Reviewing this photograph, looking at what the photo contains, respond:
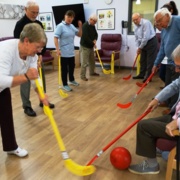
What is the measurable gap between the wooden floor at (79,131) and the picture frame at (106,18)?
7.44 feet

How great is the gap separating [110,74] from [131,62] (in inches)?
36.2

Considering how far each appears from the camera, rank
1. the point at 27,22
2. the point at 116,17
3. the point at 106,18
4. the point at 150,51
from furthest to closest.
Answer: the point at 106,18 < the point at 116,17 < the point at 150,51 < the point at 27,22

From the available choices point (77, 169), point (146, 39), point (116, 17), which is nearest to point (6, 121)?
point (77, 169)

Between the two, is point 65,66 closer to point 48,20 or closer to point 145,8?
point 145,8

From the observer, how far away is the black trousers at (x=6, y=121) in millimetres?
1732

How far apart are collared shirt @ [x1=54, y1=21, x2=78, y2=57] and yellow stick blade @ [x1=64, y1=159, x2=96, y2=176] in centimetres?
255

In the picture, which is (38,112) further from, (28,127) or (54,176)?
(54,176)

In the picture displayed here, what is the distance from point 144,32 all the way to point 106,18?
74.2 inches

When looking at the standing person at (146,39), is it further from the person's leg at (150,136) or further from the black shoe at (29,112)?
the person's leg at (150,136)

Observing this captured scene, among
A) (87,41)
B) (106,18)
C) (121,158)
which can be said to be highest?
(106,18)

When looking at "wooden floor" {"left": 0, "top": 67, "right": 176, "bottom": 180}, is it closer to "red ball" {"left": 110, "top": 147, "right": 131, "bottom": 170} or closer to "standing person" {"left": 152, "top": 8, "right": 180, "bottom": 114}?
"red ball" {"left": 110, "top": 147, "right": 131, "bottom": 170}

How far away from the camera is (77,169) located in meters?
1.52

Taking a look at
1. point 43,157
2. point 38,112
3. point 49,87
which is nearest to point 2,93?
point 43,157

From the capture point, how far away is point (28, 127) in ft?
8.30
